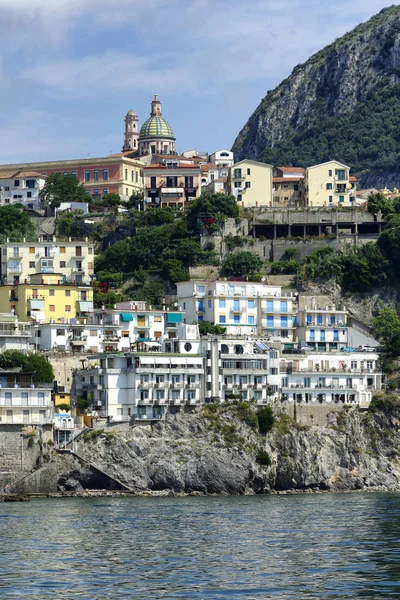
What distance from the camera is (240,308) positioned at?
394 ft

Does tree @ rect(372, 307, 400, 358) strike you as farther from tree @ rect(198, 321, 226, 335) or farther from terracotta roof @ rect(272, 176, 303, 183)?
terracotta roof @ rect(272, 176, 303, 183)

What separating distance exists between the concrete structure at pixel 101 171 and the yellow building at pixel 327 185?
61.0 feet

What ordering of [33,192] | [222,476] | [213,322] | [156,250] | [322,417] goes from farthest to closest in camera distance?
1. [33,192]
2. [156,250]
3. [213,322]
4. [322,417]
5. [222,476]

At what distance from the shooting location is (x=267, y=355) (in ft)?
359

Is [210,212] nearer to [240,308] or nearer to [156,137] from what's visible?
[240,308]

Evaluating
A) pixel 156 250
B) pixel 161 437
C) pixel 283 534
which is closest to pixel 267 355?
pixel 161 437

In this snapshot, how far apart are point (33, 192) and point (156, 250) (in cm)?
2279

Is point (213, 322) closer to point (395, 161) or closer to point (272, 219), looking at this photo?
point (272, 219)

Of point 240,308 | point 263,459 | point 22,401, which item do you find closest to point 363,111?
point 240,308

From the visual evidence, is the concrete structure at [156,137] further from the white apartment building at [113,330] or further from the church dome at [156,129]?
the white apartment building at [113,330]

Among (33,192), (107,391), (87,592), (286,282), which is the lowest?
(87,592)

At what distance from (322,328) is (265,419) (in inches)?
682

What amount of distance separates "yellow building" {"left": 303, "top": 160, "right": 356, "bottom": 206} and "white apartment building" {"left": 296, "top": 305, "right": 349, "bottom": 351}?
24.5 meters

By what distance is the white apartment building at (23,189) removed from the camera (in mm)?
148375
